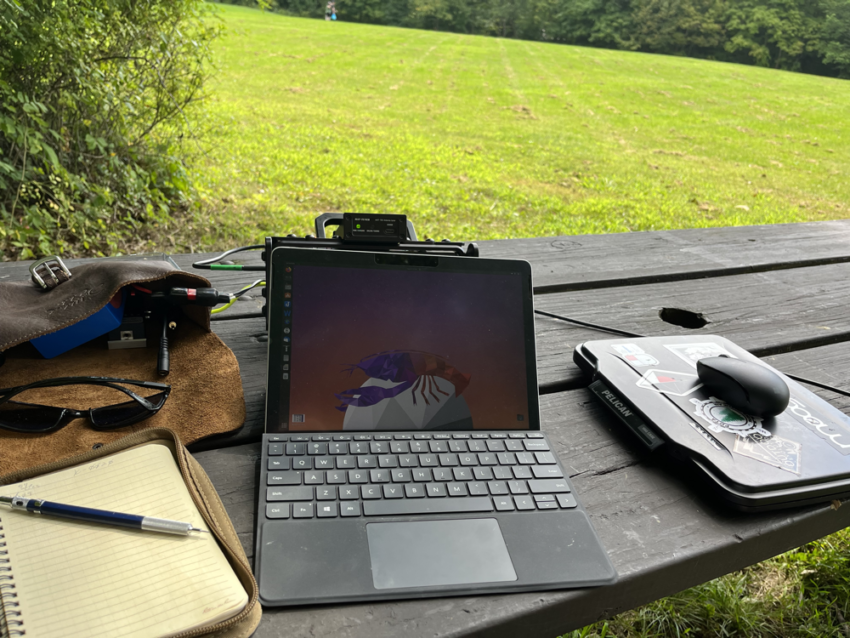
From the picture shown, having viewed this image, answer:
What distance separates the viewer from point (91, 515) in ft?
1.72

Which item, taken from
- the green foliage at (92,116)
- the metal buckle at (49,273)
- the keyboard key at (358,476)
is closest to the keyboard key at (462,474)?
the keyboard key at (358,476)

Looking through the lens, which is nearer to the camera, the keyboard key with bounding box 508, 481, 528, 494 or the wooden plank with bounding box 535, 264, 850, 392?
the keyboard key with bounding box 508, 481, 528, 494

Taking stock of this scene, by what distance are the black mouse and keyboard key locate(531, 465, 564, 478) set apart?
27cm

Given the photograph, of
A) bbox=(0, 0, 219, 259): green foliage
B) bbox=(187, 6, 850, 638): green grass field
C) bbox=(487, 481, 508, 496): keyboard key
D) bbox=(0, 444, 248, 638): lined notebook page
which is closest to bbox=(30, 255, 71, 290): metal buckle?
bbox=(0, 444, 248, 638): lined notebook page

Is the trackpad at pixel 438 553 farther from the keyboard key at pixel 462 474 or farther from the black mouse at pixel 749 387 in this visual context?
the black mouse at pixel 749 387

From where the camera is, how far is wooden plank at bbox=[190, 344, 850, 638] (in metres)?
0.49

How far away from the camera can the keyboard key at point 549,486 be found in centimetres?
65

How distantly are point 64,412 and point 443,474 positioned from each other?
47 cm

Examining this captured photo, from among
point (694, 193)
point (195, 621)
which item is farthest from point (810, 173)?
point (195, 621)

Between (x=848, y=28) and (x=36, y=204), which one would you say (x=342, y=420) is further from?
(x=848, y=28)

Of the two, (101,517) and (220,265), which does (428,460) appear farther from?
(220,265)

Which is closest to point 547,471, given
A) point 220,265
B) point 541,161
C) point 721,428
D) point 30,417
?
point 721,428

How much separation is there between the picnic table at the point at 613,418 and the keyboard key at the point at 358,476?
110 millimetres

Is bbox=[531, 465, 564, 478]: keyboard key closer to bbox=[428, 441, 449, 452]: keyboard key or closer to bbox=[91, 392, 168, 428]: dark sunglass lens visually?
bbox=[428, 441, 449, 452]: keyboard key
